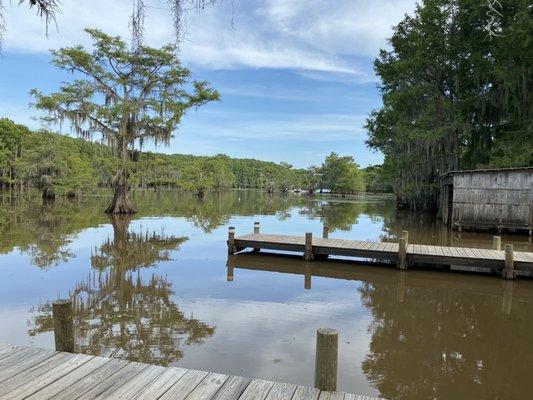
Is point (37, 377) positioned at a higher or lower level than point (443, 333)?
higher

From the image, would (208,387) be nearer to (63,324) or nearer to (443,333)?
(63,324)

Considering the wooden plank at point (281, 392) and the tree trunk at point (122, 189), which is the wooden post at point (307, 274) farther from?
the tree trunk at point (122, 189)

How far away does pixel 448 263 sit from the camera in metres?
11.3

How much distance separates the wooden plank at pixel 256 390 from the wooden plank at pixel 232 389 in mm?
46

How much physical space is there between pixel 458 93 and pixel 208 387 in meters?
28.8

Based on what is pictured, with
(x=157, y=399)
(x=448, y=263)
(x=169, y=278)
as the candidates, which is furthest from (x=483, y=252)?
(x=157, y=399)

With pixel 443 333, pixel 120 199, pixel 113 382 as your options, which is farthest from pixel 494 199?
pixel 120 199

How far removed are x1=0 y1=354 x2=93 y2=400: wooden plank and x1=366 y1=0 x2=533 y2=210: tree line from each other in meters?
23.5

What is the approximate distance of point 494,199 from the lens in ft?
67.2

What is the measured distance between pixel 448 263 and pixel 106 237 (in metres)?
13.1

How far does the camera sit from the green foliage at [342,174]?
9206 centimetres

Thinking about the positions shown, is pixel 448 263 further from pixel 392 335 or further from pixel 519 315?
pixel 392 335

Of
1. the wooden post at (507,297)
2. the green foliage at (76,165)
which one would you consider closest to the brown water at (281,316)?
the wooden post at (507,297)

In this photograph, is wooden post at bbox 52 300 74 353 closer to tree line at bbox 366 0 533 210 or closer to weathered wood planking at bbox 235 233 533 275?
weathered wood planking at bbox 235 233 533 275
